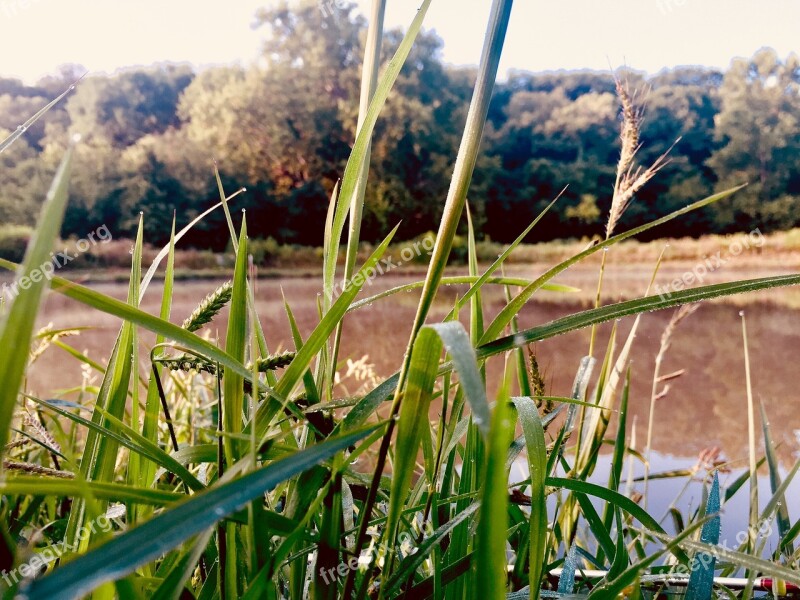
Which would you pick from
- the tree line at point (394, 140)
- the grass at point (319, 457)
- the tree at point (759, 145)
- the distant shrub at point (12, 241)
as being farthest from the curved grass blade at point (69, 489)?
the tree at point (759, 145)

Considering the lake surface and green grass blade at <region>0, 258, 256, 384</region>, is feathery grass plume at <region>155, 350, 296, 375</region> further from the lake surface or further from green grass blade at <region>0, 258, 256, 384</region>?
the lake surface

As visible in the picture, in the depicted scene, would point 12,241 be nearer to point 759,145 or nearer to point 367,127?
point 367,127

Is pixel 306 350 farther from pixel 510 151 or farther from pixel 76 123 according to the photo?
pixel 510 151

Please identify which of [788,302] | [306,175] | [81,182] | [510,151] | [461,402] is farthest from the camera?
[510,151]

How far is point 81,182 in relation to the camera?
329 centimetres

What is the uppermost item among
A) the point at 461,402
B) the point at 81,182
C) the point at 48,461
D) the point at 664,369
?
the point at 81,182

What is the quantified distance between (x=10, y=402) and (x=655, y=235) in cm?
441

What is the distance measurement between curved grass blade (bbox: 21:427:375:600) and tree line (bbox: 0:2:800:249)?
347 cm

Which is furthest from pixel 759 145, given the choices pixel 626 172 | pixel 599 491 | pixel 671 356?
pixel 599 491

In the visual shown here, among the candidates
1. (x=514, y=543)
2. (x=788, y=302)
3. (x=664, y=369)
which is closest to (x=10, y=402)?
(x=514, y=543)

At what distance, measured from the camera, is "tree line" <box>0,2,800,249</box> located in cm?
363

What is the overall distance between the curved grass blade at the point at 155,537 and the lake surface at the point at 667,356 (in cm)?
74

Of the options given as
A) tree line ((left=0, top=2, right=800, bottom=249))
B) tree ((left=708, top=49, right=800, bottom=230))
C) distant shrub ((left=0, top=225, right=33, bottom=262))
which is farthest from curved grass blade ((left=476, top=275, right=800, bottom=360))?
tree ((left=708, top=49, right=800, bottom=230))

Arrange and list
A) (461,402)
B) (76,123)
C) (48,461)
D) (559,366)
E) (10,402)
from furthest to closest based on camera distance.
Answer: (76,123), (559,366), (48,461), (461,402), (10,402)
